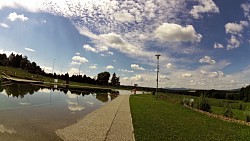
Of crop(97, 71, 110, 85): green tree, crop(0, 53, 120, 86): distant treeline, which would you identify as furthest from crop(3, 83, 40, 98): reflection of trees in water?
crop(97, 71, 110, 85): green tree

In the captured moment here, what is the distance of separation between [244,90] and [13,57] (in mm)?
136681

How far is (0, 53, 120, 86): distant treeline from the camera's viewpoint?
14651cm

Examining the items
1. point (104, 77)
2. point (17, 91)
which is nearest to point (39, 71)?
point (104, 77)

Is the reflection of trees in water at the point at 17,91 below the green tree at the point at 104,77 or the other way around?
below

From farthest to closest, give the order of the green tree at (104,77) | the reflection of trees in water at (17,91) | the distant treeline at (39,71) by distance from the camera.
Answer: the green tree at (104,77)
the distant treeline at (39,71)
the reflection of trees in water at (17,91)

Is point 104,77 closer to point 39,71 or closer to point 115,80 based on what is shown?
point 115,80

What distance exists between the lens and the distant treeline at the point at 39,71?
481 feet

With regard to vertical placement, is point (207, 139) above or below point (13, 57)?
below

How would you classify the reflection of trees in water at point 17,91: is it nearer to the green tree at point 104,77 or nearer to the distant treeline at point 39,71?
the distant treeline at point 39,71

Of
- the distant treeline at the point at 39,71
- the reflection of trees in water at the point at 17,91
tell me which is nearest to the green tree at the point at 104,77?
the distant treeline at the point at 39,71

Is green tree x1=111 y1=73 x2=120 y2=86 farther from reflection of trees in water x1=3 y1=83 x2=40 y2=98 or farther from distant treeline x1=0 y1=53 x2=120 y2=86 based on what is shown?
reflection of trees in water x1=3 y1=83 x2=40 y2=98

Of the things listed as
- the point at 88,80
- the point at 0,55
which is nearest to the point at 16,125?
the point at 88,80

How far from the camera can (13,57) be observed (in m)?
162

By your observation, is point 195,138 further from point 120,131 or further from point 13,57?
point 13,57
